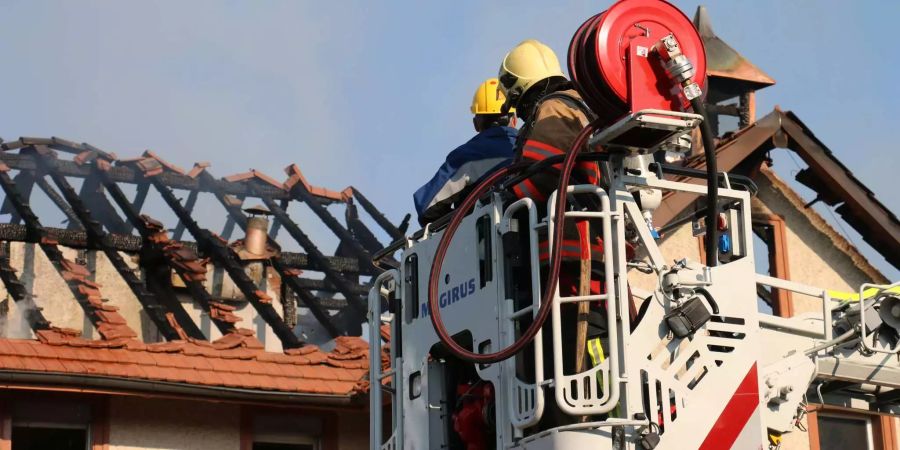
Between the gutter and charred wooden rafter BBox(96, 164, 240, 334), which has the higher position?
charred wooden rafter BBox(96, 164, 240, 334)

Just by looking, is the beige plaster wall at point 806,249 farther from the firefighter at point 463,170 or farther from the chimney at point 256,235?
the firefighter at point 463,170

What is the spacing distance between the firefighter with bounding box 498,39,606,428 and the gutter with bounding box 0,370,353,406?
409 cm

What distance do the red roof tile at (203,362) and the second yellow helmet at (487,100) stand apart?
2965 millimetres

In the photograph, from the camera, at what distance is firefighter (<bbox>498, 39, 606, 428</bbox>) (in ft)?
23.3

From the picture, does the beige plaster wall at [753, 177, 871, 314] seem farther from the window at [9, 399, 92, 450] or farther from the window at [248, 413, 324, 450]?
the window at [9, 399, 92, 450]

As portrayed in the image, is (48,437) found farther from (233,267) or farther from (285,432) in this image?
(233,267)

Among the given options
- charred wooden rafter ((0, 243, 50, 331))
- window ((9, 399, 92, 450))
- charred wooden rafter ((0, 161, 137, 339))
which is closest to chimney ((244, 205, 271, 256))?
charred wooden rafter ((0, 161, 137, 339))

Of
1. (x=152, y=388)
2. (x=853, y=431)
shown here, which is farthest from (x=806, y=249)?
(x=152, y=388)

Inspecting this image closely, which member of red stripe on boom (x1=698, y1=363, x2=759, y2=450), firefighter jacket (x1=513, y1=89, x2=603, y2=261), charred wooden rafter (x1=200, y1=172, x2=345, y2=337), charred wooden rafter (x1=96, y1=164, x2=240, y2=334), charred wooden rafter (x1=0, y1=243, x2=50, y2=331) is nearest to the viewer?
red stripe on boom (x1=698, y1=363, x2=759, y2=450)

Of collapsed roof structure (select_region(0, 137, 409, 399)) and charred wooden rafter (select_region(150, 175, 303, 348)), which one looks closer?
collapsed roof structure (select_region(0, 137, 409, 399))

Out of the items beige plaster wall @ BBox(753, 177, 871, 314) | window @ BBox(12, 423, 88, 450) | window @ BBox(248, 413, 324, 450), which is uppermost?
beige plaster wall @ BBox(753, 177, 871, 314)

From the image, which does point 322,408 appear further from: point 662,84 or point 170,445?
point 662,84

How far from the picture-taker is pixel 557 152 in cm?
755

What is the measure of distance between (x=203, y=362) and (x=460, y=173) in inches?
150
